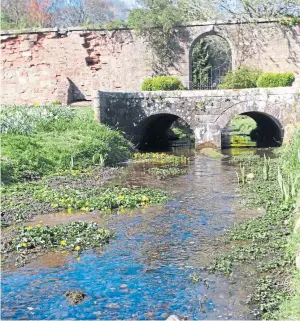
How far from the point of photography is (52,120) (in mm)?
17641

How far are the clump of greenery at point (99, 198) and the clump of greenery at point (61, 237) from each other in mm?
1439

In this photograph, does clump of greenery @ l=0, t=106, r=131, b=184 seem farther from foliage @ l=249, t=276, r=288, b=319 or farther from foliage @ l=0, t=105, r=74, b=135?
foliage @ l=249, t=276, r=288, b=319

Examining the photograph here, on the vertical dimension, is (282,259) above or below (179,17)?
below

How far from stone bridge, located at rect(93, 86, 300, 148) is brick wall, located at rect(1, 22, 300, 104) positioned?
241 inches

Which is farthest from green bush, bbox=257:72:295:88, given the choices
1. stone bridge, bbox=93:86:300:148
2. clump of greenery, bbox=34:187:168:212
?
clump of greenery, bbox=34:187:168:212

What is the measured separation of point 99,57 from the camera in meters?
26.9

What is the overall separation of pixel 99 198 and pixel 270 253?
4187mm

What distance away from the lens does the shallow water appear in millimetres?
5664

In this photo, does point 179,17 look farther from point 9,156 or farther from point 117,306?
point 117,306

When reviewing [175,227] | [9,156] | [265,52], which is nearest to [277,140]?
[265,52]

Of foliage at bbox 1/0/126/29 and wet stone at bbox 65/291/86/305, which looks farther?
foliage at bbox 1/0/126/29

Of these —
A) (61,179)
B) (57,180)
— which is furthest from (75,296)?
(61,179)

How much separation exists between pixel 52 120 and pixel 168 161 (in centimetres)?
407

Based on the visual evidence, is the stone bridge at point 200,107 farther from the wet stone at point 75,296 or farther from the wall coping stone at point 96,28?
the wet stone at point 75,296
